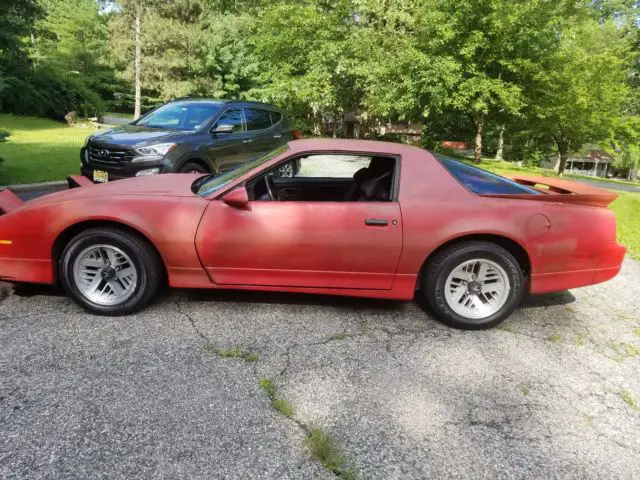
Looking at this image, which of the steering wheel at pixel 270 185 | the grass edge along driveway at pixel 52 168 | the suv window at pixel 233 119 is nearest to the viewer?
the steering wheel at pixel 270 185

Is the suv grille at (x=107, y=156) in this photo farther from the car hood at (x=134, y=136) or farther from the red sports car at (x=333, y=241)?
the red sports car at (x=333, y=241)

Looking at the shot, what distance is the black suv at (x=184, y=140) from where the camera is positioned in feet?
20.7

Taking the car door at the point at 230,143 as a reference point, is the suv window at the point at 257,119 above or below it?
above

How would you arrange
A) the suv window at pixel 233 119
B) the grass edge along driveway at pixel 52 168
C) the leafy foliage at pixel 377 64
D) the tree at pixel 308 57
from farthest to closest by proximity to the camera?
the tree at pixel 308 57 → the leafy foliage at pixel 377 64 → the suv window at pixel 233 119 → the grass edge along driveway at pixel 52 168

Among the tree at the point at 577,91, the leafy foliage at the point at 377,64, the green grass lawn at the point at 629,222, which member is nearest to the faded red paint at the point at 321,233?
the green grass lawn at the point at 629,222

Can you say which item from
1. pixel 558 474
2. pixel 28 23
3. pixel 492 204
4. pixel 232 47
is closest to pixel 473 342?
pixel 492 204

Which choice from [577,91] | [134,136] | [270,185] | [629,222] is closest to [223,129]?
[134,136]

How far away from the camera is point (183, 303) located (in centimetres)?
364

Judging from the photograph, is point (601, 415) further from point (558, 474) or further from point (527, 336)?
point (527, 336)

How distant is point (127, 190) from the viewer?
11.4 feet

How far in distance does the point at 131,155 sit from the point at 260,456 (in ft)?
17.5

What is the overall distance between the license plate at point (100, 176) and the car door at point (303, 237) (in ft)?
12.5

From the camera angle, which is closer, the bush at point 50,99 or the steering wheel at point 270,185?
the steering wheel at point 270,185

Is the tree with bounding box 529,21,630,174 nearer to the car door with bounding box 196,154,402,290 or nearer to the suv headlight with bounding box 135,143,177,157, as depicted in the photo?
the suv headlight with bounding box 135,143,177,157
